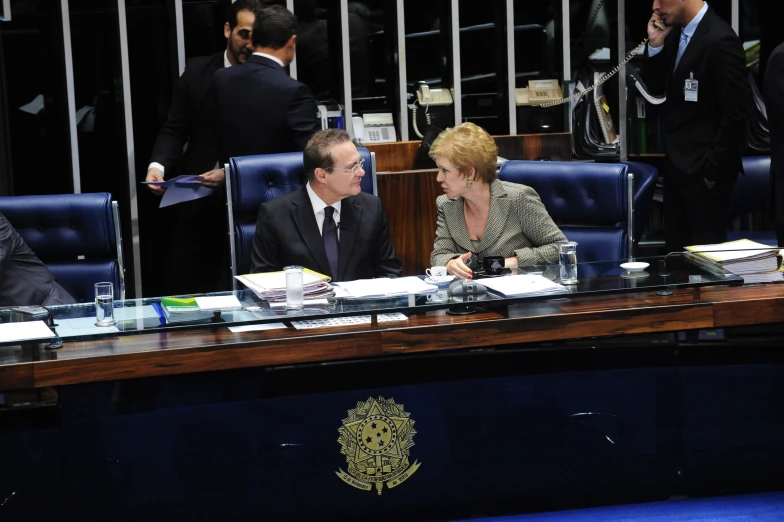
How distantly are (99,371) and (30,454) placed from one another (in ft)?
0.86

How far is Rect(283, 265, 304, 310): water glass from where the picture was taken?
9.48 ft

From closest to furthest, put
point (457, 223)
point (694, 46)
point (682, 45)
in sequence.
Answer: point (457, 223)
point (694, 46)
point (682, 45)

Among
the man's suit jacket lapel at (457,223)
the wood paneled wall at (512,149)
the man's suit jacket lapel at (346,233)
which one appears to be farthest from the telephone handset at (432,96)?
the man's suit jacket lapel at (346,233)

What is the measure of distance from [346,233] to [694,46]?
1957 millimetres

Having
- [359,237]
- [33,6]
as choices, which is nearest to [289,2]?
[33,6]

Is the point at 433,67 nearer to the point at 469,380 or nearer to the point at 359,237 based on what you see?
the point at 359,237

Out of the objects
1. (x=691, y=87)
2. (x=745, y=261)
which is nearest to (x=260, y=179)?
(x=745, y=261)

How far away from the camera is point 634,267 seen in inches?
126

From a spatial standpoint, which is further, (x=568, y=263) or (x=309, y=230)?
(x=309, y=230)

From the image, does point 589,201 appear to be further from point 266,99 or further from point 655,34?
point 655,34

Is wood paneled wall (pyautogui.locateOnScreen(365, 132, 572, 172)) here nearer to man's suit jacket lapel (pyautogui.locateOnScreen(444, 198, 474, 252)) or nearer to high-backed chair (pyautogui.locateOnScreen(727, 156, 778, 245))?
high-backed chair (pyautogui.locateOnScreen(727, 156, 778, 245))

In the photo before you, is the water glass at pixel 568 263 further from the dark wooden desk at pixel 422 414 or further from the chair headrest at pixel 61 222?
the chair headrest at pixel 61 222

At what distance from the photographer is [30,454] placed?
2637mm

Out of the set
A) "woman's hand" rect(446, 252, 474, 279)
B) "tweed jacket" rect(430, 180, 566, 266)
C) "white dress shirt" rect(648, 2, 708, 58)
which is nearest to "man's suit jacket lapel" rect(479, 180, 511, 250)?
"tweed jacket" rect(430, 180, 566, 266)
